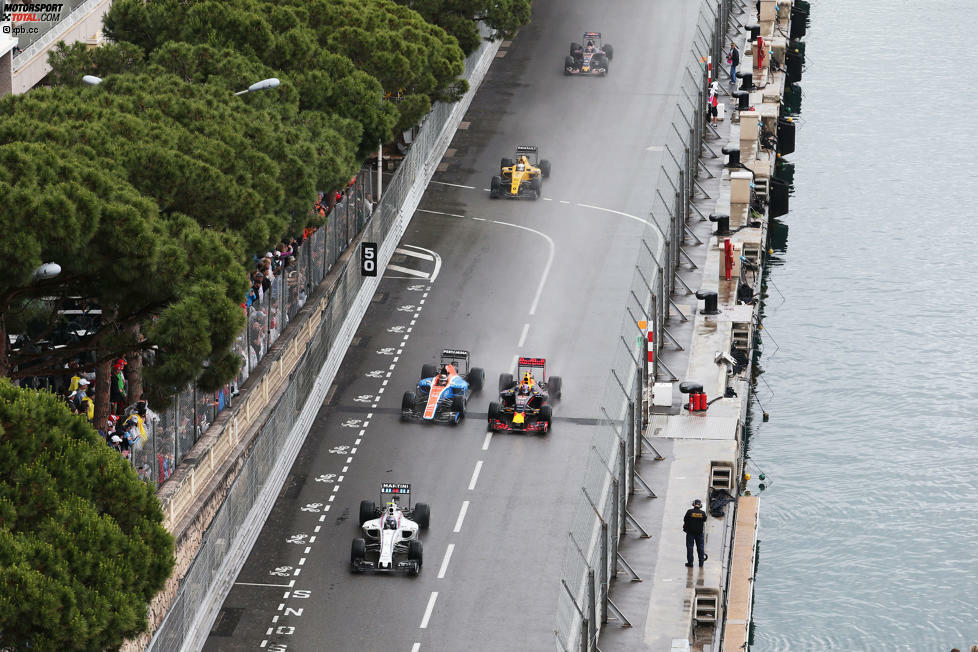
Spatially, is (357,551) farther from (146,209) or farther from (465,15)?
(465,15)

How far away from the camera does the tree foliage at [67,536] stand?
41.8m

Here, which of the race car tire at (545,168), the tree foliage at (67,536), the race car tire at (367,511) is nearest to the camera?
the tree foliage at (67,536)

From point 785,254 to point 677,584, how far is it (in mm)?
47784

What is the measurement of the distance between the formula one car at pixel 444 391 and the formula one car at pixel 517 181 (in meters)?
21.7

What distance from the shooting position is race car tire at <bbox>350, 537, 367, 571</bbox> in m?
62.8

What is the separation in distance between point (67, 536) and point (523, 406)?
32660 mm

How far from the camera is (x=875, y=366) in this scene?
9394 centimetres

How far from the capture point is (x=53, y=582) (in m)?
42.0

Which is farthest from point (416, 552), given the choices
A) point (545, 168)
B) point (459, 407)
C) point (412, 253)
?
point (545, 168)

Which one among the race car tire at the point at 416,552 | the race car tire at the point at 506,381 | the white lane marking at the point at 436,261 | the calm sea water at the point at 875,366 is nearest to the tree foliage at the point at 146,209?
the race car tire at the point at 416,552

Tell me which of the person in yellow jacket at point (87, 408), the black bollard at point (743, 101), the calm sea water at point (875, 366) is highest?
the black bollard at point (743, 101)

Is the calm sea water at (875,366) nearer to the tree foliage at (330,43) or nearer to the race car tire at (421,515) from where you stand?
the race car tire at (421,515)

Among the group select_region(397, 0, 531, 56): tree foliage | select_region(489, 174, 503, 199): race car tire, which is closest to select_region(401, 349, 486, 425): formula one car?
select_region(489, 174, 503, 199): race car tire

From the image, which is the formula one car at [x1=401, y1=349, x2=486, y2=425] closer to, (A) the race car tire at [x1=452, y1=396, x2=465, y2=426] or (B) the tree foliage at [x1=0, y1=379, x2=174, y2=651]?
(A) the race car tire at [x1=452, y1=396, x2=465, y2=426]
